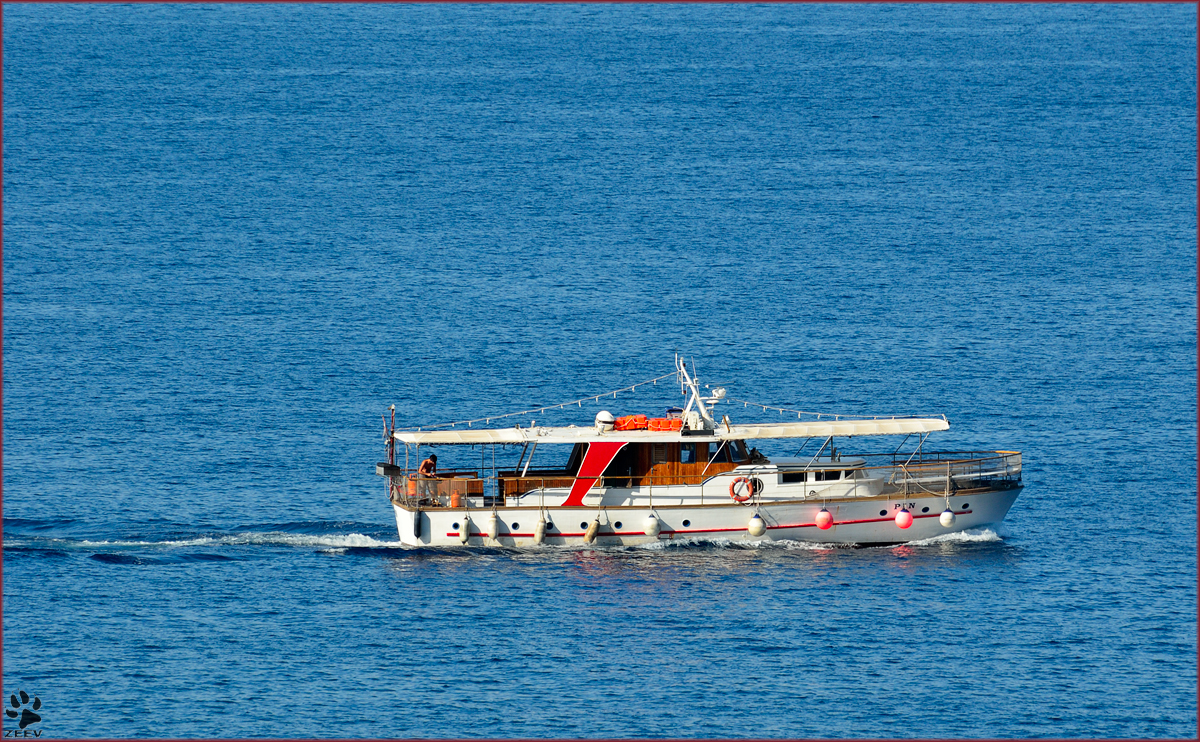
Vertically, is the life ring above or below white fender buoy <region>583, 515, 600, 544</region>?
above

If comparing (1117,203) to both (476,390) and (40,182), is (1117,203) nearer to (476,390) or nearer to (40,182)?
(476,390)

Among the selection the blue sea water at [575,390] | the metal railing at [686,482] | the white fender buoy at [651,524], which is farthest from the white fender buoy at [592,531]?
the white fender buoy at [651,524]

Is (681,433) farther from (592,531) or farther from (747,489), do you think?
(592,531)

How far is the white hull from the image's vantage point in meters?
75.4

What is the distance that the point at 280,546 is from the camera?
77.4 m

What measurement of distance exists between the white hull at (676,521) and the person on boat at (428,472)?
1.11 metres

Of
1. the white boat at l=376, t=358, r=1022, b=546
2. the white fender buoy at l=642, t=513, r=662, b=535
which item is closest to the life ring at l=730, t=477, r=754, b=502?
the white boat at l=376, t=358, r=1022, b=546

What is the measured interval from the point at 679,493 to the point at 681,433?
2.48 meters

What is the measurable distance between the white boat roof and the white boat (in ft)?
0.19

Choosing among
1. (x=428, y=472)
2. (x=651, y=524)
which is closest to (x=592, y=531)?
(x=651, y=524)

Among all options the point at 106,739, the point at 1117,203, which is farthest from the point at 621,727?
the point at 1117,203

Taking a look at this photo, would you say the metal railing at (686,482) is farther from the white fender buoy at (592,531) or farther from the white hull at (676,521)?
the white fender buoy at (592,531)

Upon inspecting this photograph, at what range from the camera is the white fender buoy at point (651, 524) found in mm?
75125

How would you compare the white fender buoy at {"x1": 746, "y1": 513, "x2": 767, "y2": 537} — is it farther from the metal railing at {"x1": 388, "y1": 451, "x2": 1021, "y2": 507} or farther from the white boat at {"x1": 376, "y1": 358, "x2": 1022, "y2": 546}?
the metal railing at {"x1": 388, "y1": 451, "x2": 1021, "y2": 507}
